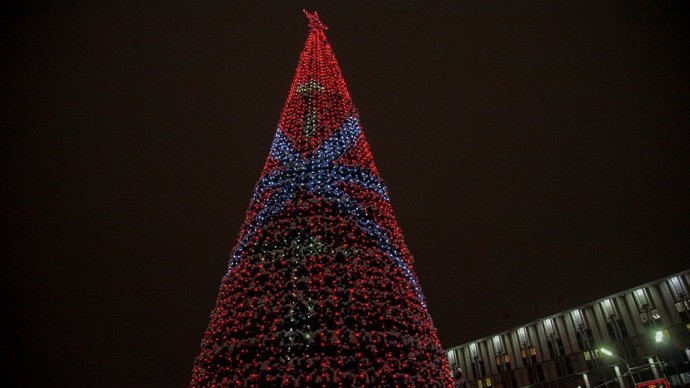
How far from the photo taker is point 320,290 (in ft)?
19.4

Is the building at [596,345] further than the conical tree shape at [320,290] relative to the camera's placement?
Yes

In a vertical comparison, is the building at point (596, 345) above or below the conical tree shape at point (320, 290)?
above

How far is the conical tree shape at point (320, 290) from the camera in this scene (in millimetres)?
5492

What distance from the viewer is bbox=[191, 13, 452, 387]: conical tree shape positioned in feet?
A: 18.0

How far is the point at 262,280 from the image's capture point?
20.6 ft

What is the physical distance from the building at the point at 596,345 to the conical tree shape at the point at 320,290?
32.6 m

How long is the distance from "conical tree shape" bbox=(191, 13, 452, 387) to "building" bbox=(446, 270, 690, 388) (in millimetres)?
32612

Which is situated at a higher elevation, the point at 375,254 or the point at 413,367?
the point at 375,254

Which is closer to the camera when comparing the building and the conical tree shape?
the conical tree shape

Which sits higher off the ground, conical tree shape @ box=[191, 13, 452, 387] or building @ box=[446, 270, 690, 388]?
building @ box=[446, 270, 690, 388]

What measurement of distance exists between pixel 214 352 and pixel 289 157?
3.59m

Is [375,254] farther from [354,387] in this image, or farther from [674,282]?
[674,282]

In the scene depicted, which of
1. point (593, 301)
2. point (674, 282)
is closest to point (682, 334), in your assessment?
point (674, 282)

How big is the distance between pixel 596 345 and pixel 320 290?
41.4 metres
